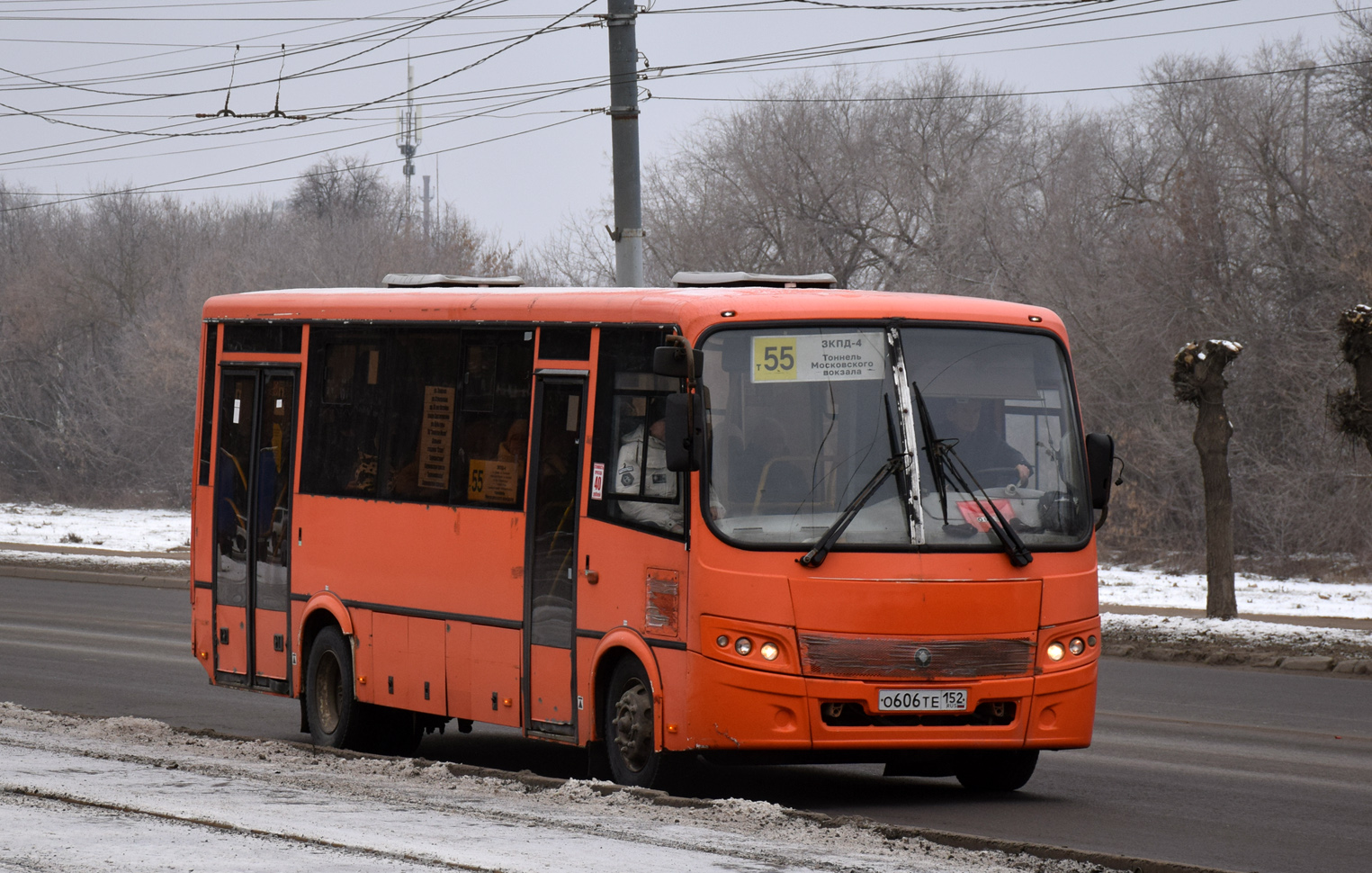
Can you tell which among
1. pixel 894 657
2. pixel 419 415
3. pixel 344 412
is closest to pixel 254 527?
pixel 344 412

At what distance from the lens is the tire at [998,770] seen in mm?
10336

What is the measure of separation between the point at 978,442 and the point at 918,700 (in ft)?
4.50

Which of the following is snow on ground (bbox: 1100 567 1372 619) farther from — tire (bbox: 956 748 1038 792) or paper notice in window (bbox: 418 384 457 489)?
paper notice in window (bbox: 418 384 457 489)

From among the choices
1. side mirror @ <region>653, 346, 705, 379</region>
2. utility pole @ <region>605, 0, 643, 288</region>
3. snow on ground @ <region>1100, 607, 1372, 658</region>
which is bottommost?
snow on ground @ <region>1100, 607, 1372, 658</region>

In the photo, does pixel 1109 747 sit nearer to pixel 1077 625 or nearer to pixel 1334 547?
pixel 1077 625

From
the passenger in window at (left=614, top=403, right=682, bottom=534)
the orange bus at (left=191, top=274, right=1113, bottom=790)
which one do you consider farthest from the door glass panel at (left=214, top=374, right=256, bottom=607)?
the passenger in window at (left=614, top=403, right=682, bottom=534)

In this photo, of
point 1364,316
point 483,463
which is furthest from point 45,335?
point 483,463

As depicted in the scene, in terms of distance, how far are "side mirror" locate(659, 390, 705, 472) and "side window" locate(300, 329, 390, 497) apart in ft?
10.6

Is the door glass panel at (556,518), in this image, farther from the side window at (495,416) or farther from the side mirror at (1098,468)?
the side mirror at (1098,468)

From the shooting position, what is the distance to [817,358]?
387 inches

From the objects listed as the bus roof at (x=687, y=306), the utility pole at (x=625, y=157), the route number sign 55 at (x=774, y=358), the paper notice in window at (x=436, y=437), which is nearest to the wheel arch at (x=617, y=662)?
the route number sign 55 at (x=774, y=358)

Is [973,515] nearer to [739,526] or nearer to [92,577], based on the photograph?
[739,526]

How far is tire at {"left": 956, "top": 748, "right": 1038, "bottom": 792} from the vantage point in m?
10.3

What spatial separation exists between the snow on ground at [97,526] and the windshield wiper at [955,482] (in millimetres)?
30891
